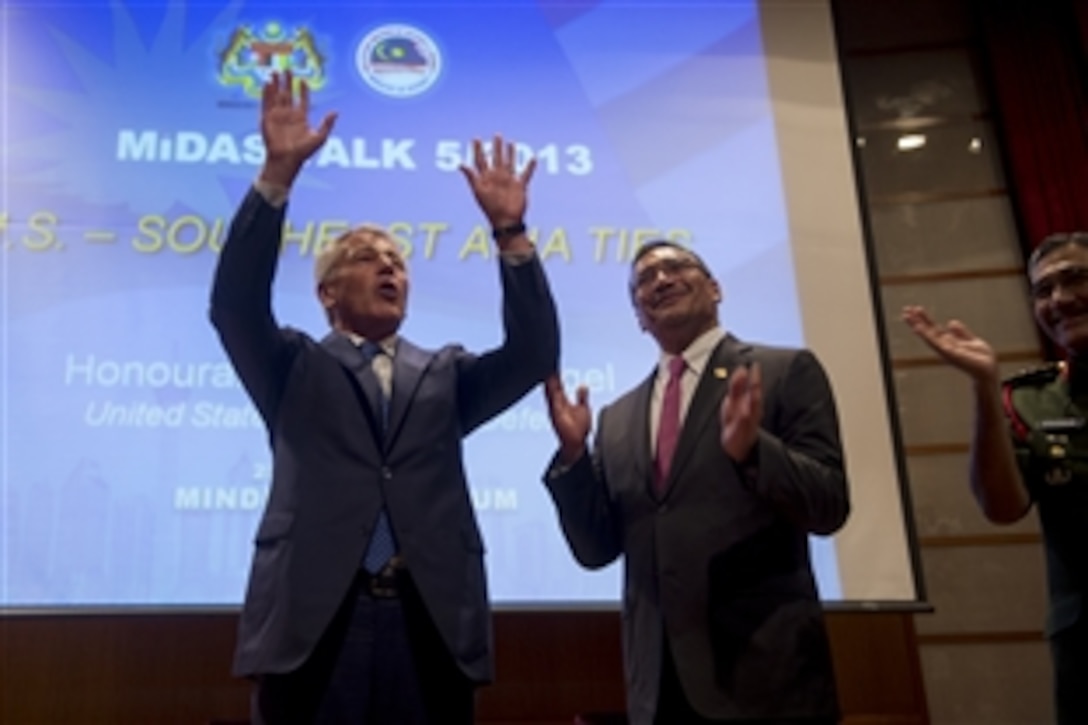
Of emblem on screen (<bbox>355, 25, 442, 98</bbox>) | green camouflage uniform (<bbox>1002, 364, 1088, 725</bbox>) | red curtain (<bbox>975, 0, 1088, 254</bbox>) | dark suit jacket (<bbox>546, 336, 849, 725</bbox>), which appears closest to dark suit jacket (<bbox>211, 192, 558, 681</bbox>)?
dark suit jacket (<bbox>546, 336, 849, 725</bbox>)

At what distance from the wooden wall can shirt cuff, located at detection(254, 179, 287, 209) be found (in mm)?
1395

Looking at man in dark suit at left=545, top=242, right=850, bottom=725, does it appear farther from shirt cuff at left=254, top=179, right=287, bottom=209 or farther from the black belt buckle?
shirt cuff at left=254, top=179, right=287, bottom=209

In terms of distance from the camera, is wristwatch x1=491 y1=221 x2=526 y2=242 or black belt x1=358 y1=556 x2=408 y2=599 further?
wristwatch x1=491 y1=221 x2=526 y2=242

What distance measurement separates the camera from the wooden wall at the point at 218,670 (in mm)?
2658

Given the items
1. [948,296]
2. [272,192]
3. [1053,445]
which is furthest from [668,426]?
[948,296]

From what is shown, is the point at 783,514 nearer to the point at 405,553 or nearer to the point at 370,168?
the point at 405,553

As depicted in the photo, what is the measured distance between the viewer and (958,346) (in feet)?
5.80

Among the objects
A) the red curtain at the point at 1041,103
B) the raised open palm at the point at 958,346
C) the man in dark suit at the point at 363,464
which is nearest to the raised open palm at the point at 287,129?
the man in dark suit at the point at 363,464

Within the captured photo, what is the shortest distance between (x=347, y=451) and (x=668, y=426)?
581 millimetres

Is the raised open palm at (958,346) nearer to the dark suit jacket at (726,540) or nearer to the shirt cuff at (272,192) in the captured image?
the dark suit jacket at (726,540)

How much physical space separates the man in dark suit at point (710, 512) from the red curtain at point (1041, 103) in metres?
2.50

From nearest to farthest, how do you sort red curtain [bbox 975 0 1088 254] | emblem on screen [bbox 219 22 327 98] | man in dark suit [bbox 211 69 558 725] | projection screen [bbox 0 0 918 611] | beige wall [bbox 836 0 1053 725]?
1. man in dark suit [bbox 211 69 558 725]
2. projection screen [bbox 0 0 918 611]
3. emblem on screen [bbox 219 22 327 98]
4. beige wall [bbox 836 0 1053 725]
5. red curtain [bbox 975 0 1088 254]

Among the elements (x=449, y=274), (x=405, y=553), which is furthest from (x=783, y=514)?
(x=449, y=274)

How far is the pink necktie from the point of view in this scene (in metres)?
1.75
